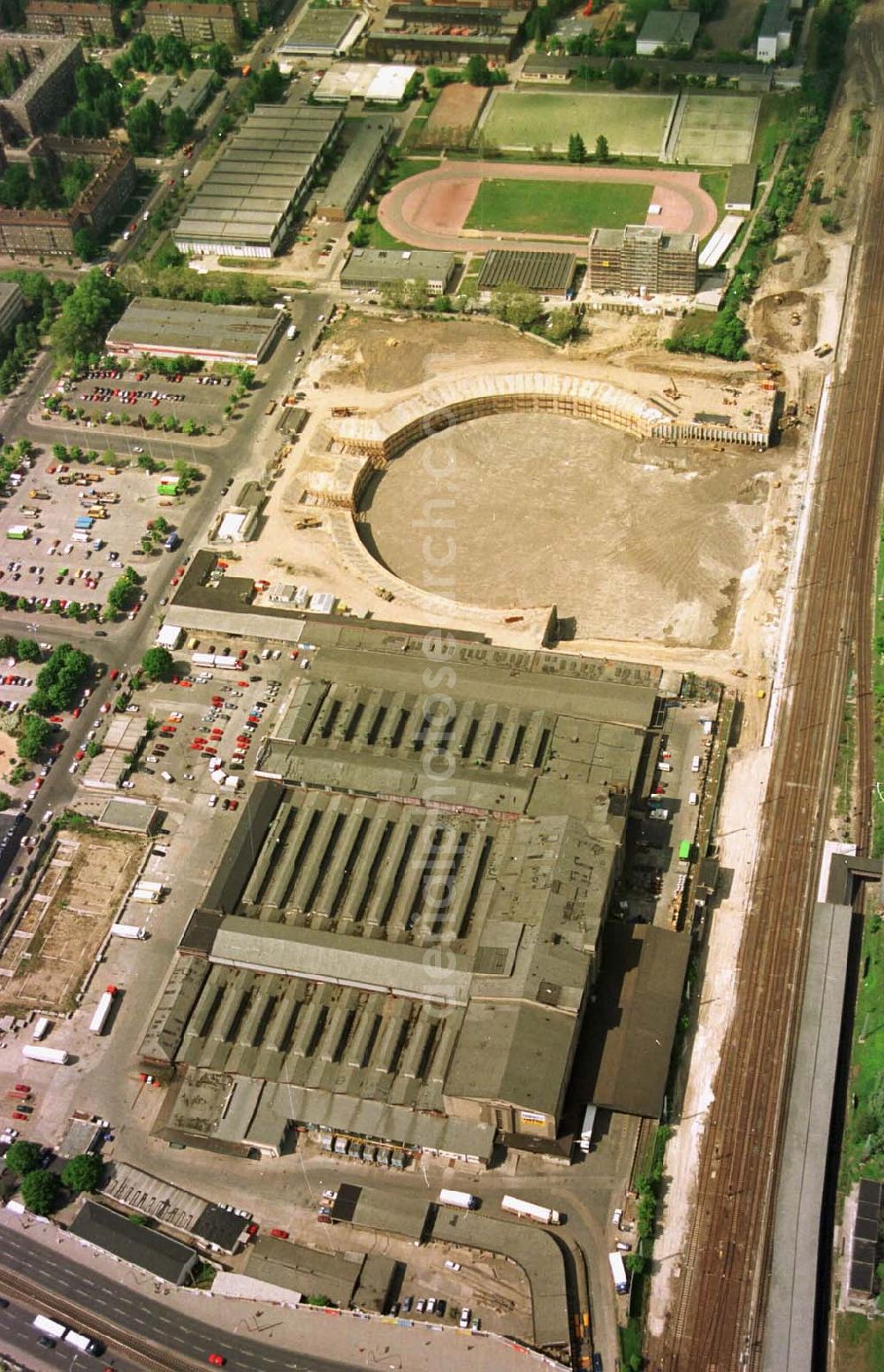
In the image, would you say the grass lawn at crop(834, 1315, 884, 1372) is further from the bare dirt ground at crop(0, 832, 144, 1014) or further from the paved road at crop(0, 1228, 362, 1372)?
the bare dirt ground at crop(0, 832, 144, 1014)

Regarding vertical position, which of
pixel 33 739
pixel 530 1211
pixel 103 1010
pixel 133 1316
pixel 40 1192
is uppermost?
pixel 33 739

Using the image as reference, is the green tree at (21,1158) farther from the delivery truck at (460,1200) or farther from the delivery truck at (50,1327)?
the delivery truck at (460,1200)

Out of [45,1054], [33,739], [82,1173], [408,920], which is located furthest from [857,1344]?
[33,739]

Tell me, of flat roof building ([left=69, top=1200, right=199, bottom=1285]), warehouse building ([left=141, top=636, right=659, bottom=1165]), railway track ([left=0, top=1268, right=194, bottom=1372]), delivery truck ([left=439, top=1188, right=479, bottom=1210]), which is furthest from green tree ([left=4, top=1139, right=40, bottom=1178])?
delivery truck ([left=439, top=1188, right=479, bottom=1210])

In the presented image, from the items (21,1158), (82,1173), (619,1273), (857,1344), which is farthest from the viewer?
(21,1158)

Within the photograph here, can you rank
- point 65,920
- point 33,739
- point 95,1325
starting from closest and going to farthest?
1. point 95,1325
2. point 65,920
3. point 33,739

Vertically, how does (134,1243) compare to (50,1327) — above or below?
above

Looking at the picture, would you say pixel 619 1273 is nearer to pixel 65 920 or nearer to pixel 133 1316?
pixel 133 1316
